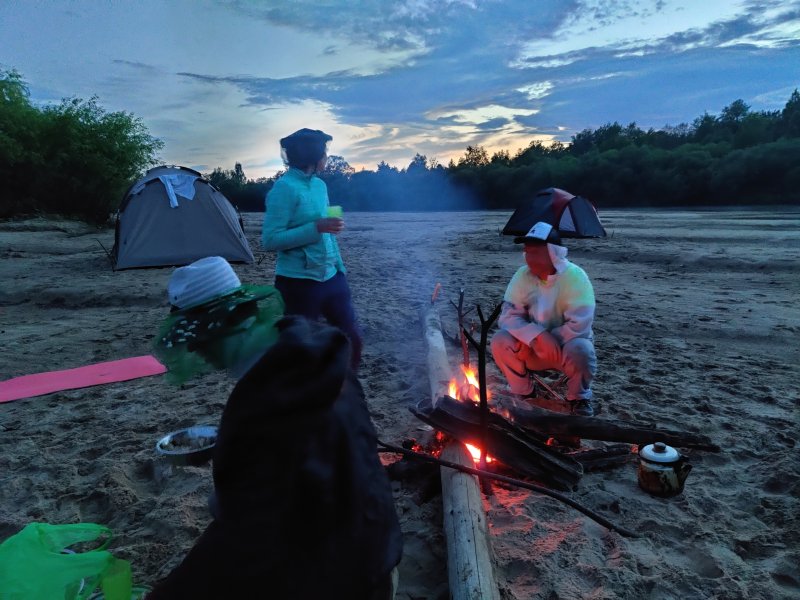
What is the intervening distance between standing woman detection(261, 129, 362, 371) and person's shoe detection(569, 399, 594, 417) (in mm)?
1969

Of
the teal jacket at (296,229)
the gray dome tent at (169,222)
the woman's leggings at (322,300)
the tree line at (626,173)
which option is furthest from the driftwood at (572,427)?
the tree line at (626,173)

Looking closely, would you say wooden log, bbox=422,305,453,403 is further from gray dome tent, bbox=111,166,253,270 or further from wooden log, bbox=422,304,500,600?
gray dome tent, bbox=111,166,253,270

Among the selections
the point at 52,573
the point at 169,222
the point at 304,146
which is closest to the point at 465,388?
the point at 304,146

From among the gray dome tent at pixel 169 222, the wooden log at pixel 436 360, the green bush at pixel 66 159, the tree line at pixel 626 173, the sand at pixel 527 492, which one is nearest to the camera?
the sand at pixel 527 492

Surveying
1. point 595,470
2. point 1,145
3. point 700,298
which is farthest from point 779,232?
point 1,145

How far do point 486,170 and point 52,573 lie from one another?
1737 inches

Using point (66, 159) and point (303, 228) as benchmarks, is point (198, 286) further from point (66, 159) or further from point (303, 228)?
point (66, 159)

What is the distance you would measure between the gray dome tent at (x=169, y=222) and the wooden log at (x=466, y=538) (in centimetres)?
997

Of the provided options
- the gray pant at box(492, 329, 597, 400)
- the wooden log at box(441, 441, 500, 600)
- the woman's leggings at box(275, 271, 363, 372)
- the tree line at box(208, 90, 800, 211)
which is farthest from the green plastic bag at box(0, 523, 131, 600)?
the tree line at box(208, 90, 800, 211)

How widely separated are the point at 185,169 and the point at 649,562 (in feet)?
39.6

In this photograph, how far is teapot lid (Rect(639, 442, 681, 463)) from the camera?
287cm

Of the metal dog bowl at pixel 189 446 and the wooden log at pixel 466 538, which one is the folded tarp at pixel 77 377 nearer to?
the metal dog bowl at pixel 189 446

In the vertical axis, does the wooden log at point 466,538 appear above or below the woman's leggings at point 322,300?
below

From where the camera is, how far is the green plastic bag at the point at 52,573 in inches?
77.1
